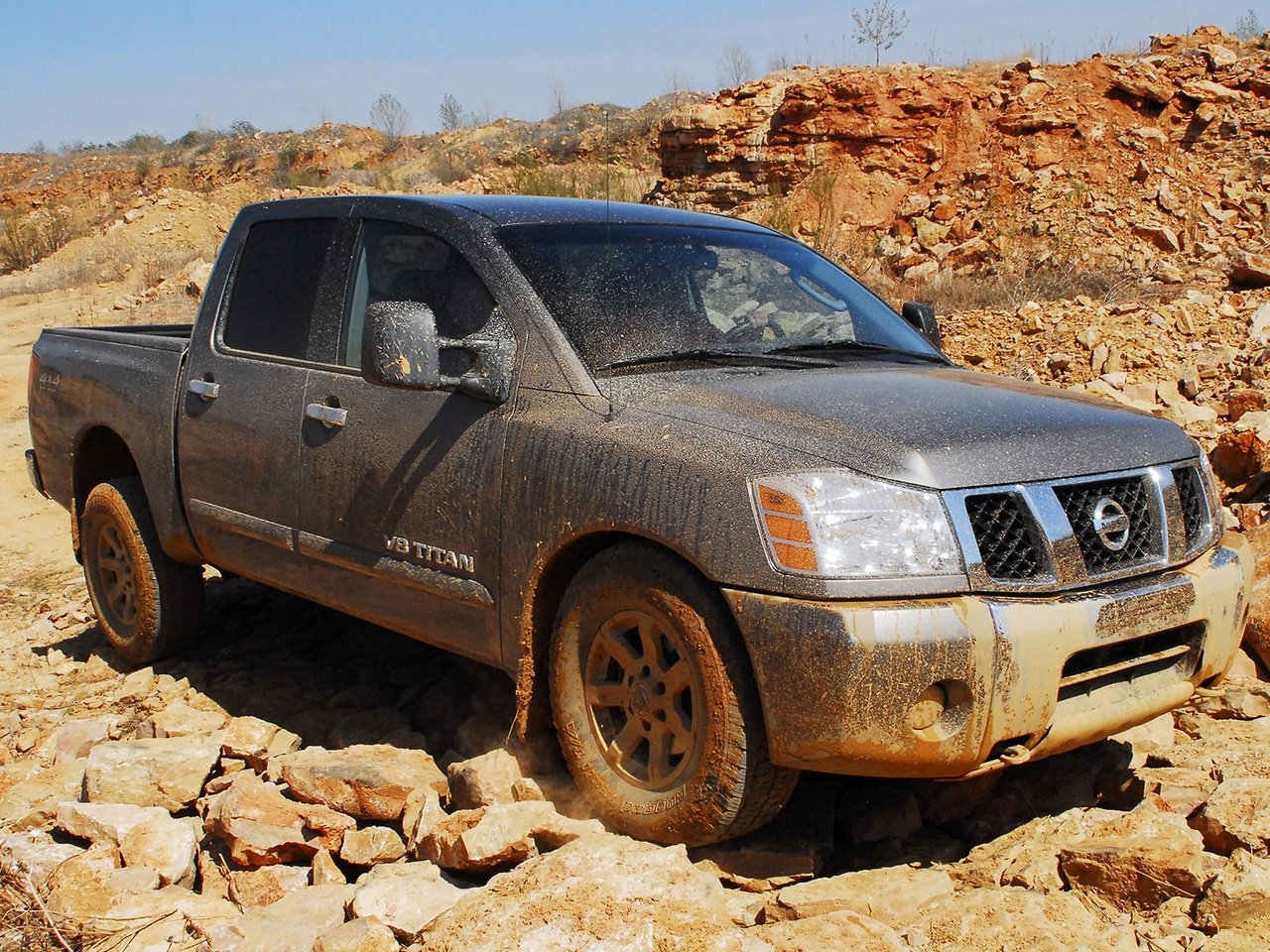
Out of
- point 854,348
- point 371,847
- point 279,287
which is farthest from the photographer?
point 279,287

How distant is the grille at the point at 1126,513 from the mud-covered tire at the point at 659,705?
35.4 inches

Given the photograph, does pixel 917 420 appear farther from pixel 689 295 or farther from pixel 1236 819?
pixel 1236 819

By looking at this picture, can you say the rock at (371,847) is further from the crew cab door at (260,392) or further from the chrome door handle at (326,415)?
the chrome door handle at (326,415)

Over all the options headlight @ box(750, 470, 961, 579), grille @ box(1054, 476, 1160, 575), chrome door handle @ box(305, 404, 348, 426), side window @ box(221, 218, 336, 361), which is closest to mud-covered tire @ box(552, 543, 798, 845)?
headlight @ box(750, 470, 961, 579)

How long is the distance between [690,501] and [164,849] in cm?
180

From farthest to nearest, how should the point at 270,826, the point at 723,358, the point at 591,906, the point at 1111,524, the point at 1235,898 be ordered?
the point at 723,358 < the point at 270,826 < the point at 1111,524 < the point at 1235,898 < the point at 591,906

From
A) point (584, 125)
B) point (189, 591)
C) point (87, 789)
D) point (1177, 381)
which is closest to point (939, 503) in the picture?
point (87, 789)

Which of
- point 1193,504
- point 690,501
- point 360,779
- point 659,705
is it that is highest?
point 690,501

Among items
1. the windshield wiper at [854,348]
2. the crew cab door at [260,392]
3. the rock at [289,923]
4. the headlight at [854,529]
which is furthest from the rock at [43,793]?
the windshield wiper at [854,348]

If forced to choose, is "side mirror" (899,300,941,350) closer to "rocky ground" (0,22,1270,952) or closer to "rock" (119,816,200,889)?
"rocky ground" (0,22,1270,952)

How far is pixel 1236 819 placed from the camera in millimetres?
3311

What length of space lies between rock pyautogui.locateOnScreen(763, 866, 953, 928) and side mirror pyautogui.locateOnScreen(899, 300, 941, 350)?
7.35ft

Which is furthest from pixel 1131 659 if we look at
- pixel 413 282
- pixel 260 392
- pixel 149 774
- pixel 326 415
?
pixel 260 392

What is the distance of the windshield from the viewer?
12.8 feet
